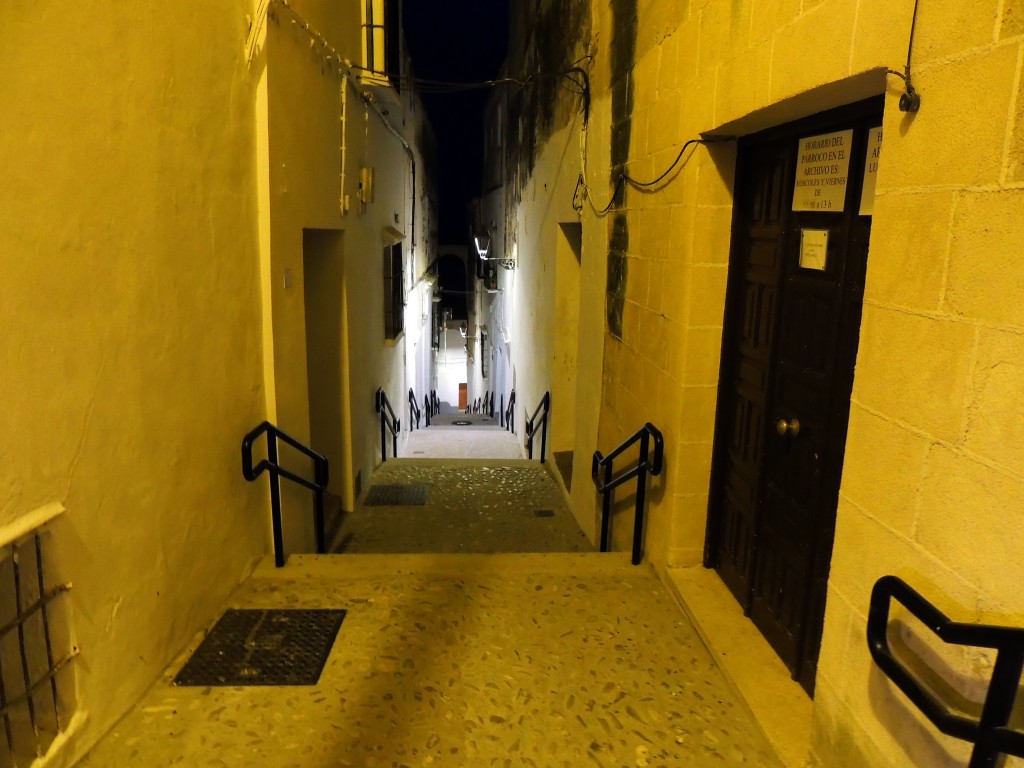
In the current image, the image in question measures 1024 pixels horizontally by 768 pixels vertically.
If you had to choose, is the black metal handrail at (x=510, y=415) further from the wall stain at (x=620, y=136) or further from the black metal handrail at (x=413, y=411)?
the wall stain at (x=620, y=136)

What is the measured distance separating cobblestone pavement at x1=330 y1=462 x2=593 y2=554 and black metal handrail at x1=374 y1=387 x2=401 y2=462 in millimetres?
566

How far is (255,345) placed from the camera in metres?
3.71

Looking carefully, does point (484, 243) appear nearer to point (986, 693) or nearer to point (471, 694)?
point (471, 694)

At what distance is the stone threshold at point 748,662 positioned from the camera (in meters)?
2.54

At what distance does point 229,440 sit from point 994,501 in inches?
119

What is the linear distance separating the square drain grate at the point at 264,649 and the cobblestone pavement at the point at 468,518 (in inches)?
81.5

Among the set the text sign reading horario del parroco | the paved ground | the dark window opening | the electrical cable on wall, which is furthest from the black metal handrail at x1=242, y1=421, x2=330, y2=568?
the paved ground

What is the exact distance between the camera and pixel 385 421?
8.28 metres

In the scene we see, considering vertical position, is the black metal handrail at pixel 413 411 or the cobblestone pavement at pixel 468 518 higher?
the cobblestone pavement at pixel 468 518

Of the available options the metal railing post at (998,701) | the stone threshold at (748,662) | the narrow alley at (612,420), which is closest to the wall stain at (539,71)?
the narrow alley at (612,420)

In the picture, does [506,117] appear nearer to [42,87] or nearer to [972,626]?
[42,87]

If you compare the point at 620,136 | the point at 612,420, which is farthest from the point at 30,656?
the point at 620,136

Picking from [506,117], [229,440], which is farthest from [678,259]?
[506,117]

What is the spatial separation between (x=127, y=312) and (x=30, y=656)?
112cm
